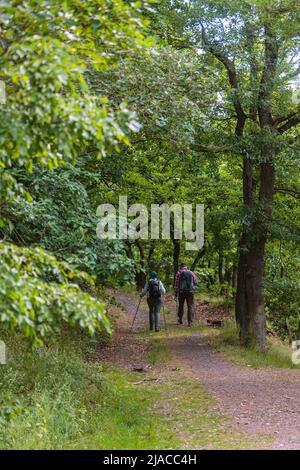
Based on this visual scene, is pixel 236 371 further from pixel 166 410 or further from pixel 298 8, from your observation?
pixel 298 8

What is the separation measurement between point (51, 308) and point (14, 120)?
158 cm

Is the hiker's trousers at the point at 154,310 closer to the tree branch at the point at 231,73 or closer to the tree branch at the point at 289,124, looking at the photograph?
the tree branch at the point at 231,73

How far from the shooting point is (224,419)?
8.59 metres

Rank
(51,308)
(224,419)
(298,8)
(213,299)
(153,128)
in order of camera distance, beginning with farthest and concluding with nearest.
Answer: (213,299) < (298,8) < (153,128) < (224,419) < (51,308)

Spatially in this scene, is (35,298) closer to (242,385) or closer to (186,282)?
(242,385)

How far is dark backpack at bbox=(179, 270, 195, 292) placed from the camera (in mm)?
18656

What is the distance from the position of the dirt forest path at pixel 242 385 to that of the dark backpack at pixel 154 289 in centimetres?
134

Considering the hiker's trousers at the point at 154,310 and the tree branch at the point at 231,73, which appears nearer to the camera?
the tree branch at the point at 231,73

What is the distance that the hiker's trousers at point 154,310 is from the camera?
1748cm

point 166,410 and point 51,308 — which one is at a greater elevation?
point 51,308

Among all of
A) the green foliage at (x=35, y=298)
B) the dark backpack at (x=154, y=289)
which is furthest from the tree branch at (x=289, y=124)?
the green foliage at (x=35, y=298)

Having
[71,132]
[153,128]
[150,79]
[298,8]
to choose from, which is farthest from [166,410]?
[298,8]

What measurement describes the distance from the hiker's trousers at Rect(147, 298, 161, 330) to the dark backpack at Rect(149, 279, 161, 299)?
16cm
